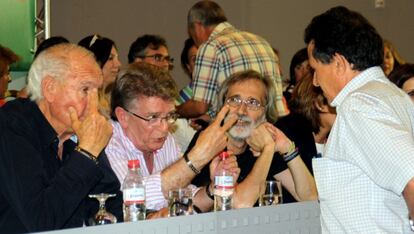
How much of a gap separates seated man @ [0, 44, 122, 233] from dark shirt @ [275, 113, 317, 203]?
126 centimetres

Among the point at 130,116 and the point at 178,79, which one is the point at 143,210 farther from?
the point at 178,79

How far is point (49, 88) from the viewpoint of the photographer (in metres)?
2.93

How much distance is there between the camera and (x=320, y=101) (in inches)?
165

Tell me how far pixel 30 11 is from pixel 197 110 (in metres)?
1.35

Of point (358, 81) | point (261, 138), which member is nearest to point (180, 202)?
point (358, 81)

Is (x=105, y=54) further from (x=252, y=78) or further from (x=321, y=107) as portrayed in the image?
(x=321, y=107)

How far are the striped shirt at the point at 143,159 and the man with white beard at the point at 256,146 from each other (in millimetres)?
166

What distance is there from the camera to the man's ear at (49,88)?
2.92m

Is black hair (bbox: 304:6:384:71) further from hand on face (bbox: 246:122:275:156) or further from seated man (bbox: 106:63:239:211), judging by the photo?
hand on face (bbox: 246:122:275:156)

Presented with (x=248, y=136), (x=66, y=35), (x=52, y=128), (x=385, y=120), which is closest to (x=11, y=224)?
(x=52, y=128)

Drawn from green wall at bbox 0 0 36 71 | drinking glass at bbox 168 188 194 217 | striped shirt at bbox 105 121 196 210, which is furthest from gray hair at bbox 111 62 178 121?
green wall at bbox 0 0 36 71

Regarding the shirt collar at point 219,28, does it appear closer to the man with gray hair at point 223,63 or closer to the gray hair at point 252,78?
the man with gray hair at point 223,63

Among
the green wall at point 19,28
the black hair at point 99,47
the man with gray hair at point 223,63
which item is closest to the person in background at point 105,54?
the black hair at point 99,47

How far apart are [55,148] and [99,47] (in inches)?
97.3
